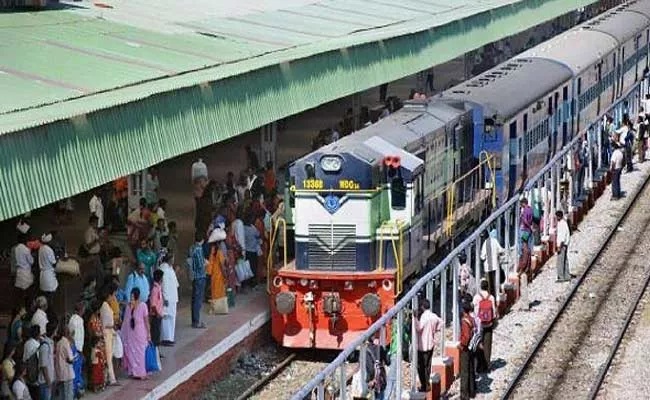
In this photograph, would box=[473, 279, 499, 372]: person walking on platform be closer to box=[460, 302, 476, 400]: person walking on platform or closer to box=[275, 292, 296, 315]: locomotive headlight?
box=[460, 302, 476, 400]: person walking on platform

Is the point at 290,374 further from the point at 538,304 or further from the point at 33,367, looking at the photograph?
the point at 538,304

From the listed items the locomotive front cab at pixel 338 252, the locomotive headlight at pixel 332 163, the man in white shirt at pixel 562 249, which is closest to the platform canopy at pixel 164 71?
the locomotive headlight at pixel 332 163

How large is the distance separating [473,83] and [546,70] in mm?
3882

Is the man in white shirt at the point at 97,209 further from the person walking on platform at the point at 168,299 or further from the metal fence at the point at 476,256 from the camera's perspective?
the metal fence at the point at 476,256

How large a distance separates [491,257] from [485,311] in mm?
3723

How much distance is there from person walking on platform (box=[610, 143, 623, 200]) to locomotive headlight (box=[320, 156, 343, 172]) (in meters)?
13.3

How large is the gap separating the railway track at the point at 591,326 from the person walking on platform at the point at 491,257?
125 cm

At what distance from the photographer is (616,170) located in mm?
32969

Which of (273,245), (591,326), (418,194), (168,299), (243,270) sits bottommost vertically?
(591,326)

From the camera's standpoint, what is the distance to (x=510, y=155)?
27875 millimetres

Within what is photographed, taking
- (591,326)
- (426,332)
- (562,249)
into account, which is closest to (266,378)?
(426,332)

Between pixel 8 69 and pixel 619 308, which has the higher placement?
pixel 8 69

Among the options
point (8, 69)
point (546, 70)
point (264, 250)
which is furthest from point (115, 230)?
point (546, 70)

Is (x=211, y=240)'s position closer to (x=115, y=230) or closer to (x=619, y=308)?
(x=115, y=230)
